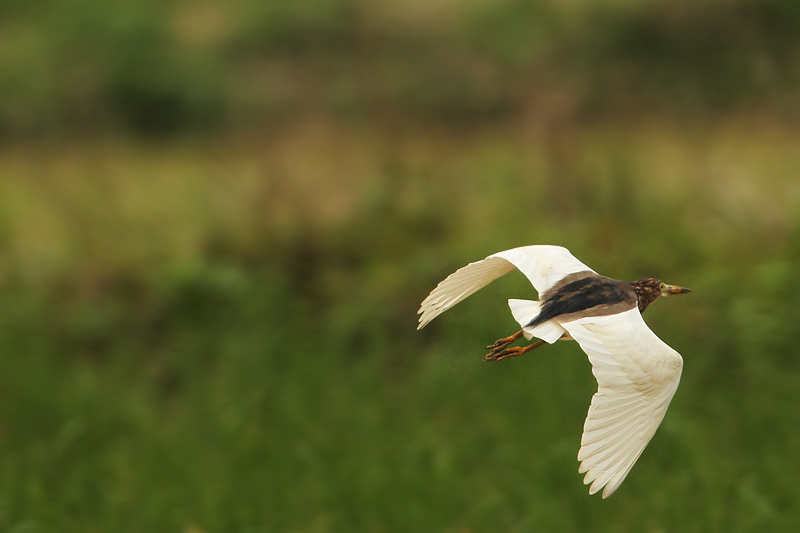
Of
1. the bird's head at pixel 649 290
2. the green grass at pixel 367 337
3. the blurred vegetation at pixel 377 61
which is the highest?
the bird's head at pixel 649 290

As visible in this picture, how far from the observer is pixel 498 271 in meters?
1.53

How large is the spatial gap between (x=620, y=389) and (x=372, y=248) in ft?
8.62

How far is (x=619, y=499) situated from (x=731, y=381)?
674mm

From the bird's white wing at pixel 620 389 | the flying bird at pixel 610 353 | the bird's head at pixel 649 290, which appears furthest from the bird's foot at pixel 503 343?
the bird's head at pixel 649 290

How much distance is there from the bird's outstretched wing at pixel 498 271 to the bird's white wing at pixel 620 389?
17 centimetres

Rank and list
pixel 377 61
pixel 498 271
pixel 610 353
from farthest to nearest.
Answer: pixel 377 61, pixel 498 271, pixel 610 353

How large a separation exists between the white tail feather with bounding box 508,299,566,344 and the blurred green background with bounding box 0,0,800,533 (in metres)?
1.35

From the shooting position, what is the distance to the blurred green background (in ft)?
10.2

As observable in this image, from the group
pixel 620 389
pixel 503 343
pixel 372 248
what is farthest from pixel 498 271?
pixel 372 248

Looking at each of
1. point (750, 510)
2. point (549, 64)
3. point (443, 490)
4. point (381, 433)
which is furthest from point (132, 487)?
point (549, 64)

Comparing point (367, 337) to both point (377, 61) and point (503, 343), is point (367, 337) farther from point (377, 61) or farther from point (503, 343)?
point (503, 343)

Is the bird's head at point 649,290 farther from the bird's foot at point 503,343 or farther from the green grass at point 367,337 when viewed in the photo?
the green grass at point 367,337

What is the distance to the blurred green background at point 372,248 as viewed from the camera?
123 inches

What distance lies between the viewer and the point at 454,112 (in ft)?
14.7
